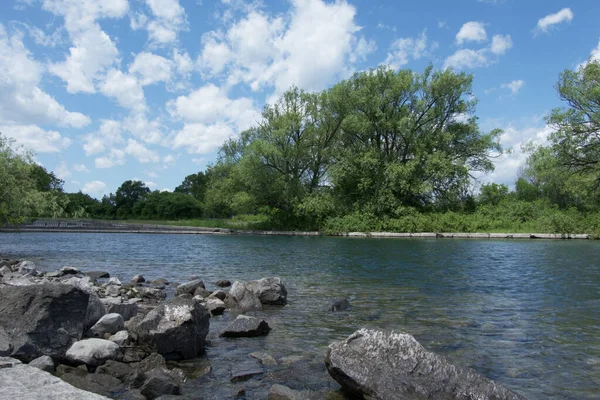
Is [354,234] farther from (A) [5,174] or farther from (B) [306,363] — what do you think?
(B) [306,363]

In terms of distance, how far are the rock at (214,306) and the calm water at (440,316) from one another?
49 centimetres

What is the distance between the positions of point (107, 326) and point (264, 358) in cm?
322

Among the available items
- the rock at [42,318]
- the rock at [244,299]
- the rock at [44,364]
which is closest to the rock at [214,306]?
the rock at [244,299]

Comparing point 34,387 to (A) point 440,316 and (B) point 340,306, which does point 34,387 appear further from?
(A) point 440,316

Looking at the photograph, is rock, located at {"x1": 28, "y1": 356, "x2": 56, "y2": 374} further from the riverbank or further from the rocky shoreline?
the riverbank

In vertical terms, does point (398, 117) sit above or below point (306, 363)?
above

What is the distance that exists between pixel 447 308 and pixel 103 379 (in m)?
9.07

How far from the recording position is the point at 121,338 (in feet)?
27.9

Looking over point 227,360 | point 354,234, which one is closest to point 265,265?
point 227,360

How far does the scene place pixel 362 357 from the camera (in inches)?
257

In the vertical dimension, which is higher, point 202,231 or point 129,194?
point 129,194

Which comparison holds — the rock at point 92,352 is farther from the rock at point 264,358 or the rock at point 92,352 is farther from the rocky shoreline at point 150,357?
the rock at point 264,358

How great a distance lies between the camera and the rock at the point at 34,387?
4684mm

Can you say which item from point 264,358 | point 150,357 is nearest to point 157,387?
point 150,357
